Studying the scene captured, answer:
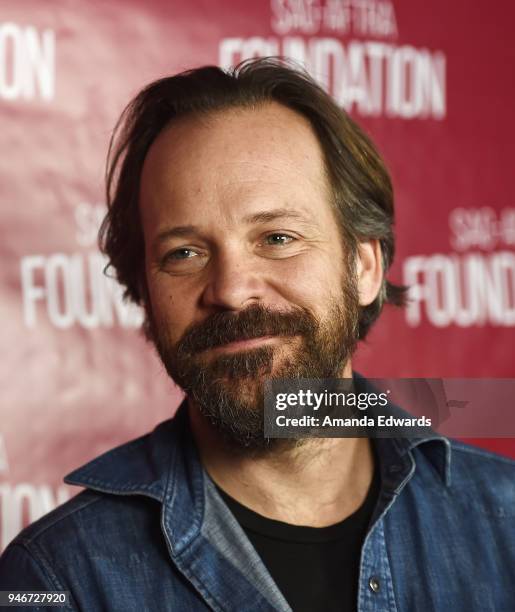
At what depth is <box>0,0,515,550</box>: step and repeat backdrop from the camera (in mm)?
2070

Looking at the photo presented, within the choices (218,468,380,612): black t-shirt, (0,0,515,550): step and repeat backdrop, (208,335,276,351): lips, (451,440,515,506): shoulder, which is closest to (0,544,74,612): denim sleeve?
(218,468,380,612): black t-shirt

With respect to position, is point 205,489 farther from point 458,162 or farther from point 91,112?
point 458,162

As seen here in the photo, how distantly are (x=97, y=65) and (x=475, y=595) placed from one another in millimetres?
1331

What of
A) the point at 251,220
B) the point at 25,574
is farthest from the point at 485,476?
the point at 25,574

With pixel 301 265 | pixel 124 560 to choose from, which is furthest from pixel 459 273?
pixel 124 560

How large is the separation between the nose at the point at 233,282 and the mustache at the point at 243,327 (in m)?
0.01

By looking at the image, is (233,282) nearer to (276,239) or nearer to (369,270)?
(276,239)

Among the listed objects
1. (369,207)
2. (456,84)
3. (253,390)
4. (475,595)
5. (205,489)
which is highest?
(456,84)

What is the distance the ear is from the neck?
260 millimetres

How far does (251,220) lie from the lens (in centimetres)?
138

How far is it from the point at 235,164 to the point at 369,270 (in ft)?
1.08

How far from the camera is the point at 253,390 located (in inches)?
52.6

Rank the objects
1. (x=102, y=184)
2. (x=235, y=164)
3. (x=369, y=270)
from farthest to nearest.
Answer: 1. (x=102, y=184)
2. (x=369, y=270)
3. (x=235, y=164)

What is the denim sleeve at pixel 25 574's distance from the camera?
1.29 m
